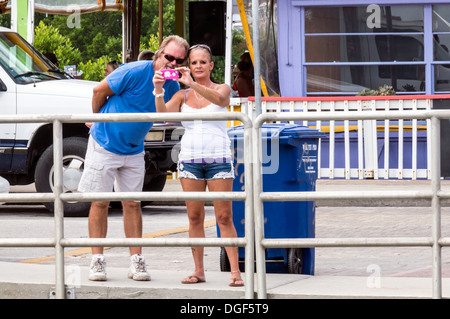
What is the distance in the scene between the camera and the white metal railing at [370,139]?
613 inches

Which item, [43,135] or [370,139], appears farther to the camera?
[370,139]

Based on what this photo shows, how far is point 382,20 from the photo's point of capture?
647 inches

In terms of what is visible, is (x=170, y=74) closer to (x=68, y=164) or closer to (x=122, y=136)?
(x=122, y=136)

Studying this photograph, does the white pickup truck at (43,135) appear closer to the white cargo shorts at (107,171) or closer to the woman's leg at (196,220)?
the white cargo shorts at (107,171)

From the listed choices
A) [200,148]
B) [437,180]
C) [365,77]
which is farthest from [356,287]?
[365,77]

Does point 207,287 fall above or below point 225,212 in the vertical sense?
below

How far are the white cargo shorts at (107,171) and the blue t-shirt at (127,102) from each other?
6 cm

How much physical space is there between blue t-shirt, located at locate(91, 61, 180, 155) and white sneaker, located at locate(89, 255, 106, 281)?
74cm

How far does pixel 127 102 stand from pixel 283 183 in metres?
1.27

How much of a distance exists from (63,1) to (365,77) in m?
7.44

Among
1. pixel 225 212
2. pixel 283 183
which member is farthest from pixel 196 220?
pixel 283 183

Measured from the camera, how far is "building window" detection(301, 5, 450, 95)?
1645cm

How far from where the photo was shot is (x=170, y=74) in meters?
6.46

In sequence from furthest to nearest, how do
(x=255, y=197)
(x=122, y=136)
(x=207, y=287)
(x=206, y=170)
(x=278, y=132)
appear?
(x=278, y=132), (x=122, y=136), (x=206, y=170), (x=207, y=287), (x=255, y=197)
